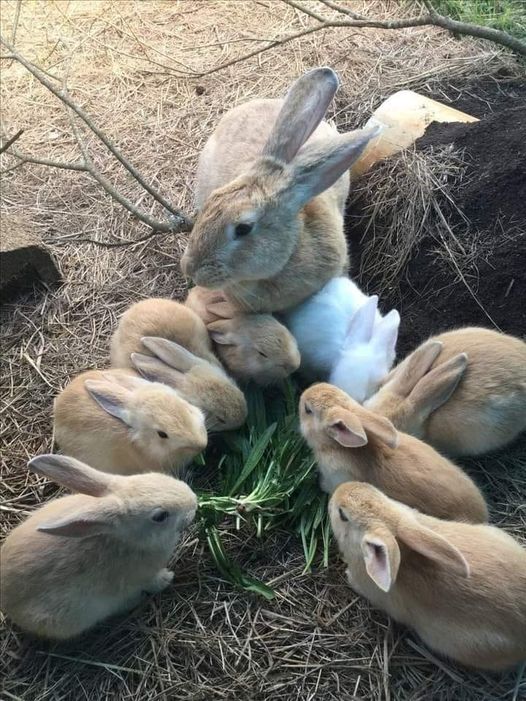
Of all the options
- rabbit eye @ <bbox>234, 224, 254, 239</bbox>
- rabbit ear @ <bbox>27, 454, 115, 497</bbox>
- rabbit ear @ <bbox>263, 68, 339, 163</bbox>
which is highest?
rabbit ear @ <bbox>263, 68, 339, 163</bbox>

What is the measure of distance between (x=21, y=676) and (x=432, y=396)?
2037 millimetres

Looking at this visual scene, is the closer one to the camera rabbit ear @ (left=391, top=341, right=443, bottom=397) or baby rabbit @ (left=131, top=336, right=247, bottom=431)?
rabbit ear @ (left=391, top=341, right=443, bottom=397)

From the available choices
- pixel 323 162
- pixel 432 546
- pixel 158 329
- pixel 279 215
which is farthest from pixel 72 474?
pixel 323 162

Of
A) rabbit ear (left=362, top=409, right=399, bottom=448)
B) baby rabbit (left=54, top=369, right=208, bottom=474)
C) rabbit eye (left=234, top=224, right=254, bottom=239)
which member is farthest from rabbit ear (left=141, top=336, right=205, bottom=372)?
rabbit ear (left=362, top=409, right=399, bottom=448)

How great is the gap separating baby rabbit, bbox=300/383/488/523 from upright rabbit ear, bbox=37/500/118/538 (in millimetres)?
900

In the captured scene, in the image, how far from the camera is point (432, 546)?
7.72 ft

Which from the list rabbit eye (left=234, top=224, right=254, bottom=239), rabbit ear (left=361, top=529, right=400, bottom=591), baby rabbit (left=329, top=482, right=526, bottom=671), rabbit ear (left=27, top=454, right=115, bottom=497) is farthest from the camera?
rabbit eye (left=234, top=224, right=254, bottom=239)

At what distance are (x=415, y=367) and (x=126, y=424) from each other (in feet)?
4.34

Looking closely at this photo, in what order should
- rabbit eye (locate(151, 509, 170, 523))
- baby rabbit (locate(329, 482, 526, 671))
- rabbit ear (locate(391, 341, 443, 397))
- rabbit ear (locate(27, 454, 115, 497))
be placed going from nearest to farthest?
baby rabbit (locate(329, 482, 526, 671)) → rabbit ear (locate(27, 454, 115, 497)) → rabbit eye (locate(151, 509, 170, 523)) → rabbit ear (locate(391, 341, 443, 397))

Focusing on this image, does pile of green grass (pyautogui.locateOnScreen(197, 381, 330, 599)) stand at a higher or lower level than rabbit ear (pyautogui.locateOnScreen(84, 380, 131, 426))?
lower

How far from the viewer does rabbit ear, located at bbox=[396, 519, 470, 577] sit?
90.9 inches

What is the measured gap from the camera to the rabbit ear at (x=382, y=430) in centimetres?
270

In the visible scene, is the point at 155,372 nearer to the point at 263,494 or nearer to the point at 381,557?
the point at 263,494

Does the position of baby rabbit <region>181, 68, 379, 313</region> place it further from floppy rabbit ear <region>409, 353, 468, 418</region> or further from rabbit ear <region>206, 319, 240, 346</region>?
floppy rabbit ear <region>409, 353, 468, 418</region>
